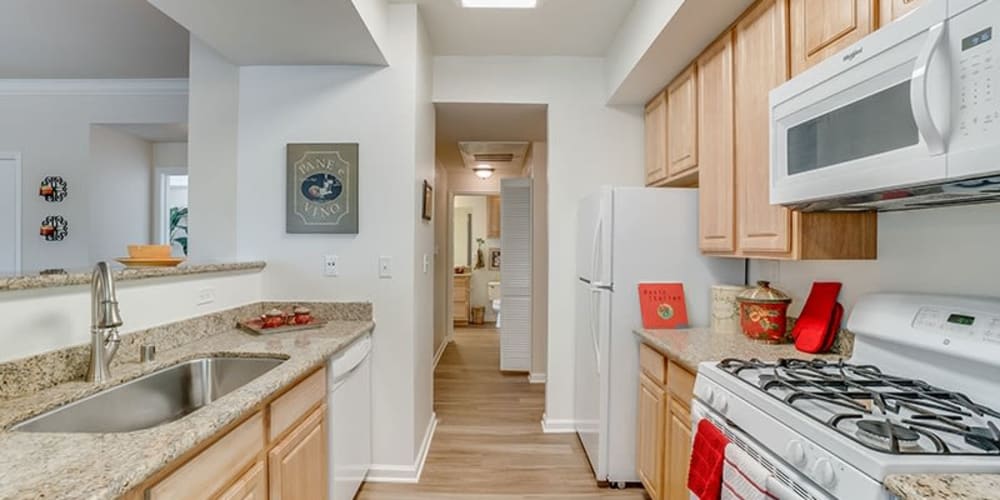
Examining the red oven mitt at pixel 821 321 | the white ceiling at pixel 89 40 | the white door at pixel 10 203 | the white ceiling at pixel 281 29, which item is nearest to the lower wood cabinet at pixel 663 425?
the red oven mitt at pixel 821 321

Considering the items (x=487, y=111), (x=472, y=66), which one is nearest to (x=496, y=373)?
(x=487, y=111)

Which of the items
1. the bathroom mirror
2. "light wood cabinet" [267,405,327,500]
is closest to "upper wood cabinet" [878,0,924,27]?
"light wood cabinet" [267,405,327,500]

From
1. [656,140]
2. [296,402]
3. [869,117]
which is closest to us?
[869,117]

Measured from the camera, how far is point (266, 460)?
4.52 feet

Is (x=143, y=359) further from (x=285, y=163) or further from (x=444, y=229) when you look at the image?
(x=444, y=229)

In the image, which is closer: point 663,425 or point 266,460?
point 266,460

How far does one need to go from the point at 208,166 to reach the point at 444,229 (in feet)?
10.00

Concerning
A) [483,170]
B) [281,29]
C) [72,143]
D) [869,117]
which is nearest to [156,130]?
[72,143]

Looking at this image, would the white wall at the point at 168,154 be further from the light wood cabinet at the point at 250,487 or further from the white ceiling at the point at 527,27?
the light wood cabinet at the point at 250,487

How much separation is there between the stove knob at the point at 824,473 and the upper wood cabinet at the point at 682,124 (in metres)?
1.66

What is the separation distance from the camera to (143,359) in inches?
61.4

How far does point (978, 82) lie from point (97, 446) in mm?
1839

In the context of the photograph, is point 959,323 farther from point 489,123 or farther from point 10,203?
point 10,203

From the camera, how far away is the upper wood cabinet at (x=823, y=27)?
132 cm
